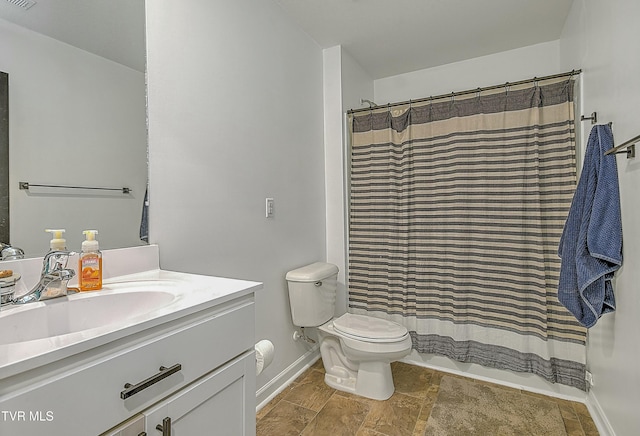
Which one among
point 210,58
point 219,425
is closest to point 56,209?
point 219,425

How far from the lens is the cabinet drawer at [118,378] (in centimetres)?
58

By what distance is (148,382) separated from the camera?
74 cm

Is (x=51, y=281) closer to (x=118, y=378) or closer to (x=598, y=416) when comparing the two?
(x=118, y=378)

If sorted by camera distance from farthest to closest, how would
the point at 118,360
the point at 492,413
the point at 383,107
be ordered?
the point at 383,107, the point at 492,413, the point at 118,360

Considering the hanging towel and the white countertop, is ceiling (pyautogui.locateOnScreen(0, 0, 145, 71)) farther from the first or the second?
the hanging towel

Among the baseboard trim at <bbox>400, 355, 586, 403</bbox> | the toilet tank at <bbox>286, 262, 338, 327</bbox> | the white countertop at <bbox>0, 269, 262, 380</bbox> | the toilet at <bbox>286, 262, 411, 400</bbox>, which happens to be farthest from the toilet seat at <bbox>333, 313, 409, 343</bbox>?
the white countertop at <bbox>0, 269, 262, 380</bbox>

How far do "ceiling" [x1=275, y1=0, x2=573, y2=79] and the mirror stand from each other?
3.80 ft

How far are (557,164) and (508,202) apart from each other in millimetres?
329

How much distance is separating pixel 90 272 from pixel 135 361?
45cm

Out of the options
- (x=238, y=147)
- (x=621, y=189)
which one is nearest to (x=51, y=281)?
(x=238, y=147)

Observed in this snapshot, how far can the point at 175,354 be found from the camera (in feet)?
2.68

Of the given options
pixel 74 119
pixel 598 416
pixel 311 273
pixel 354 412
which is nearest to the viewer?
pixel 74 119

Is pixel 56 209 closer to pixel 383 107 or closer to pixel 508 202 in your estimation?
pixel 383 107

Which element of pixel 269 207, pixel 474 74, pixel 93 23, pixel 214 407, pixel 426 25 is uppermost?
pixel 426 25
